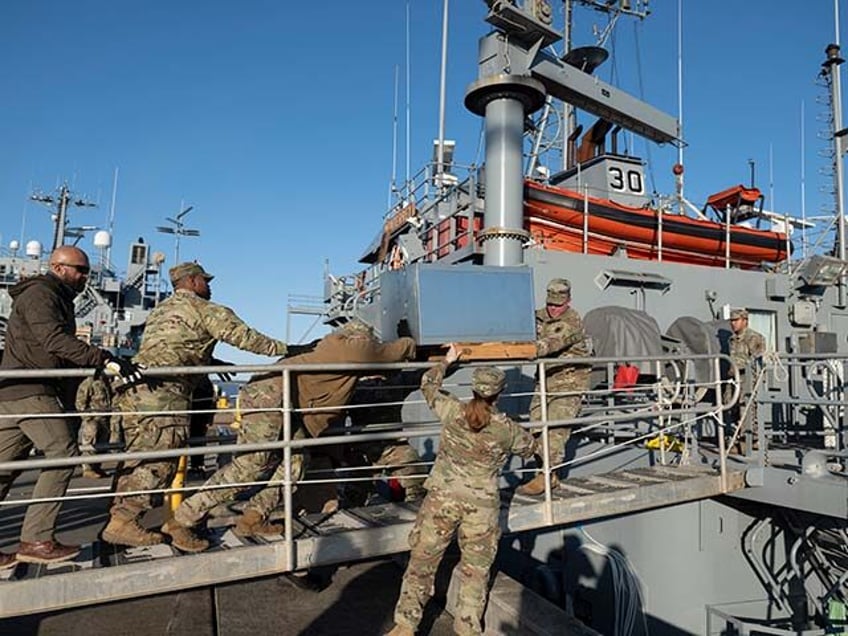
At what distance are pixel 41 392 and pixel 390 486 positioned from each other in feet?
10.3

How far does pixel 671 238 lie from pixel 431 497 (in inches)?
320

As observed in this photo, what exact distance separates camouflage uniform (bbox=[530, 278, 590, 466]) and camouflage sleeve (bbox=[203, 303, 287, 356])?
224cm

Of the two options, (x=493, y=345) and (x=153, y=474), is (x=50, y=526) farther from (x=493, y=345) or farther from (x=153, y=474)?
(x=493, y=345)

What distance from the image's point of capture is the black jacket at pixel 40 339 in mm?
3350

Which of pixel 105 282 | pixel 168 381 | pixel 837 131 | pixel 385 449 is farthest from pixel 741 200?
pixel 105 282

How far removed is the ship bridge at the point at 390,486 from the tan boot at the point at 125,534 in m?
0.06

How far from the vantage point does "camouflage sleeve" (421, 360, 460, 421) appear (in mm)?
3896

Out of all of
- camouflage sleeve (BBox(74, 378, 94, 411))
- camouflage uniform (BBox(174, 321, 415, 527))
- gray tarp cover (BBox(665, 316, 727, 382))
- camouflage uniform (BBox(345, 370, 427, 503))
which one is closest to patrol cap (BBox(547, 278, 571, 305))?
camouflage uniform (BBox(345, 370, 427, 503))

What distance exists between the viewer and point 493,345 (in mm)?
4570

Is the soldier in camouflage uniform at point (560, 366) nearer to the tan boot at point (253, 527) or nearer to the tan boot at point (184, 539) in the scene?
the tan boot at point (253, 527)

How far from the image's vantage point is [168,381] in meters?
3.81

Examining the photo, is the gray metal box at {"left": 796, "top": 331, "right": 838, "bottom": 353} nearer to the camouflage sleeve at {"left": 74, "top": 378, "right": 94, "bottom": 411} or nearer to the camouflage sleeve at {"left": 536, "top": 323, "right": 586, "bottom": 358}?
the camouflage sleeve at {"left": 536, "top": 323, "right": 586, "bottom": 358}

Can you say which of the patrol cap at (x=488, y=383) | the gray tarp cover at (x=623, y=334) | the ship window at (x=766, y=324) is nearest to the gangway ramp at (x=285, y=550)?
the patrol cap at (x=488, y=383)

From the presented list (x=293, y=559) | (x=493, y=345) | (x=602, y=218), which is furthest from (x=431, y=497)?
(x=602, y=218)
